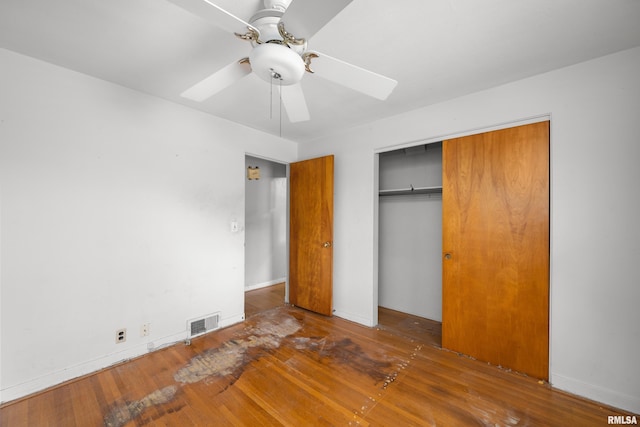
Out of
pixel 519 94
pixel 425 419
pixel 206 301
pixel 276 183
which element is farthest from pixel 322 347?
pixel 276 183

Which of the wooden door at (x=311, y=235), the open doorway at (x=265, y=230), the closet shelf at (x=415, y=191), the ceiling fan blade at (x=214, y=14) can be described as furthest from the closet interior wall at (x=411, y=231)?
the ceiling fan blade at (x=214, y=14)

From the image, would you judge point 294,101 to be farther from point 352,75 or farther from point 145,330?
point 145,330

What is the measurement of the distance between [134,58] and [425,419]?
321 cm

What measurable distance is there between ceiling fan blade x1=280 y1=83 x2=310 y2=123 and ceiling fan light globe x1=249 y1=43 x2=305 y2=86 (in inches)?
12.7

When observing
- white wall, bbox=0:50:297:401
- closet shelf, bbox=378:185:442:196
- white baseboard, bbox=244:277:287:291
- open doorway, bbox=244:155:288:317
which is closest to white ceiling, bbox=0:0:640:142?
white wall, bbox=0:50:297:401

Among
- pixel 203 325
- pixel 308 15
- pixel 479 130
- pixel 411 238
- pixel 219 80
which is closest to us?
pixel 308 15

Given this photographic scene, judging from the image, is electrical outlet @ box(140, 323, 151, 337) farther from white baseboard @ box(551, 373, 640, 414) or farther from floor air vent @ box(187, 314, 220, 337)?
white baseboard @ box(551, 373, 640, 414)

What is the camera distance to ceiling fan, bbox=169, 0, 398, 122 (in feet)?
3.23

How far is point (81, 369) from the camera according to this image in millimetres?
2023

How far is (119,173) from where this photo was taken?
224cm

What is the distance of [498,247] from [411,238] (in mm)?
1202

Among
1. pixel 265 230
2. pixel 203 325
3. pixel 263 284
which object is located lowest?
pixel 263 284

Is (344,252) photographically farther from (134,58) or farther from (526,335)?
(134,58)

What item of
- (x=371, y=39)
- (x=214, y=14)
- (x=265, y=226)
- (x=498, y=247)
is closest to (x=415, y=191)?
(x=498, y=247)
